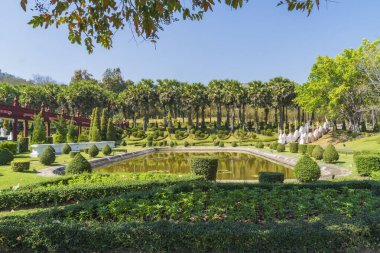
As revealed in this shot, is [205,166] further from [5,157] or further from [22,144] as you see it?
[22,144]

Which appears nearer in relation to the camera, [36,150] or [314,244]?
[314,244]

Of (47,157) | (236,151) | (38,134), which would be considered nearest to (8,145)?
(38,134)

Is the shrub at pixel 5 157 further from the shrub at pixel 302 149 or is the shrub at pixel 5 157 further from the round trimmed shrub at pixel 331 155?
the shrub at pixel 302 149

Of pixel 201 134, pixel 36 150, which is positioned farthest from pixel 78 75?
pixel 36 150

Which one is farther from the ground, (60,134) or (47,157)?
(60,134)

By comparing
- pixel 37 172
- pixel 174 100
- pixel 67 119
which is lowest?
pixel 37 172

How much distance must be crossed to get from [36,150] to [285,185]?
23322 millimetres

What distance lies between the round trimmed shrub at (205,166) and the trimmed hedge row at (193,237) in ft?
33.3

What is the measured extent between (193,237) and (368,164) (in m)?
13.8

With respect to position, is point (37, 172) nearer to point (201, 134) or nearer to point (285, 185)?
point (285, 185)

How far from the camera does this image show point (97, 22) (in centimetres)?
568

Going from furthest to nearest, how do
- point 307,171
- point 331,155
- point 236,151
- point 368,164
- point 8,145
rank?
point 236,151
point 8,145
point 331,155
point 368,164
point 307,171

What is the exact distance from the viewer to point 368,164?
1605 cm

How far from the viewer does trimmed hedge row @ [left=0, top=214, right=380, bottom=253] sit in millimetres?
5531
